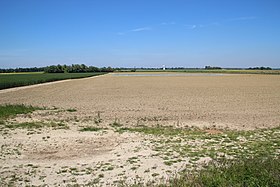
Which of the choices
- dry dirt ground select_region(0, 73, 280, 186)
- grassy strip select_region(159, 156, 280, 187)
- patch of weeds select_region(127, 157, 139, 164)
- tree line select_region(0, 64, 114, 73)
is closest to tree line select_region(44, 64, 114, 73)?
tree line select_region(0, 64, 114, 73)

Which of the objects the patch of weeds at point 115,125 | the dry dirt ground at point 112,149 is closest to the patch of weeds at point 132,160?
the dry dirt ground at point 112,149

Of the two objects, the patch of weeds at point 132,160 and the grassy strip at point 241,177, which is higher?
the grassy strip at point 241,177

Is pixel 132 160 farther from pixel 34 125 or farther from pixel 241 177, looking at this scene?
pixel 34 125

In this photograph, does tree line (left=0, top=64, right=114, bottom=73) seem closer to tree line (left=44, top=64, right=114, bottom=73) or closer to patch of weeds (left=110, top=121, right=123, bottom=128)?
tree line (left=44, top=64, right=114, bottom=73)

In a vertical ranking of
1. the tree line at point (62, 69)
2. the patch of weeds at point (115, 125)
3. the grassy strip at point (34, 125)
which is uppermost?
the tree line at point (62, 69)

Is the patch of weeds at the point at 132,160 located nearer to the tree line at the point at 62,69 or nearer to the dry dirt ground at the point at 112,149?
the dry dirt ground at the point at 112,149

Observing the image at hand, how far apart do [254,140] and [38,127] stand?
10.8m

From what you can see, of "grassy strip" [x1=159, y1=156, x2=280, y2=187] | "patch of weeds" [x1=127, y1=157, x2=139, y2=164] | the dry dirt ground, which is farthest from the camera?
"patch of weeds" [x1=127, y1=157, x2=139, y2=164]

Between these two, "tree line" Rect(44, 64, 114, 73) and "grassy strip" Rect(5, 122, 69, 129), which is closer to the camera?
"grassy strip" Rect(5, 122, 69, 129)

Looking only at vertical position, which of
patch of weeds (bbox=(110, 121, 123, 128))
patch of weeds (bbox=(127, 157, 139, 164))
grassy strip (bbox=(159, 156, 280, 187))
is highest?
grassy strip (bbox=(159, 156, 280, 187))

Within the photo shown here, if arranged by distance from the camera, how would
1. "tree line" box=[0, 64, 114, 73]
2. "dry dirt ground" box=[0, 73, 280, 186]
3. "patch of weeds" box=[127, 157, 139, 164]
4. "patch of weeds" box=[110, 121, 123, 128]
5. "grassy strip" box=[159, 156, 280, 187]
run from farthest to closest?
"tree line" box=[0, 64, 114, 73]
"patch of weeds" box=[110, 121, 123, 128]
"patch of weeds" box=[127, 157, 139, 164]
"dry dirt ground" box=[0, 73, 280, 186]
"grassy strip" box=[159, 156, 280, 187]

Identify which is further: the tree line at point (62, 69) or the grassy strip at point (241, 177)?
the tree line at point (62, 69)

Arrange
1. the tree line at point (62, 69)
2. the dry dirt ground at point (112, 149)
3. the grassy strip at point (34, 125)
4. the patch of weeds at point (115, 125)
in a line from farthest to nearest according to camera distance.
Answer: the tree line at point (62, 69) → the patch of weeds at point (115, 125) → the grassy strip at point (34, 125) → the dry dirt ground at point (112, 149)

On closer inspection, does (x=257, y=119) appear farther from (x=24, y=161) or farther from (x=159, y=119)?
(x=24, y=161)
